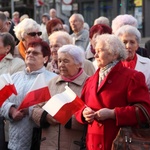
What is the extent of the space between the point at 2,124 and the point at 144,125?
193cm

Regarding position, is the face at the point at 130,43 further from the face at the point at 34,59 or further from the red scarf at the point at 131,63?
the face at the point at 34,59

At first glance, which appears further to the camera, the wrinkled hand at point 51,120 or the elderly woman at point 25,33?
the elderly woman at point 25,33

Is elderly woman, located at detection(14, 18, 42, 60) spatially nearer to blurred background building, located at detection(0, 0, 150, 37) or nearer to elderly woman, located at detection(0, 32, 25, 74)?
elderly woman, located at detection(0, 32, 25, 74)

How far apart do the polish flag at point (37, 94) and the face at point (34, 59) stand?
16.1 inches

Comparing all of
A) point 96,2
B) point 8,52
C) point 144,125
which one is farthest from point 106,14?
point 144,125

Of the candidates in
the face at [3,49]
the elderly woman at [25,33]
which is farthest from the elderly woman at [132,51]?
the elderly woman at [25,33]

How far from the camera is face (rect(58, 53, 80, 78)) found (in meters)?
4.97

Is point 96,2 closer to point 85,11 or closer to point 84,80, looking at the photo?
point 85,11

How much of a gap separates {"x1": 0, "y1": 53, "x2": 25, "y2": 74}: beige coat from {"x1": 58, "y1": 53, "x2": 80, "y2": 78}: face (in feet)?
3.44

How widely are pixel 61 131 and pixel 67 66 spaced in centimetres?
67

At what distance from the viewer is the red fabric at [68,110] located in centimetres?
435

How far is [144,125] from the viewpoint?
4152 millimetres

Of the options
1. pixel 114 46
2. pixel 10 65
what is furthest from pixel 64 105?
pixel 10 65

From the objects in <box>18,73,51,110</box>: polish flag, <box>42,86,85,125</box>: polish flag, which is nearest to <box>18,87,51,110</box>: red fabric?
<box>18,73,51,110</box>: polish flag
